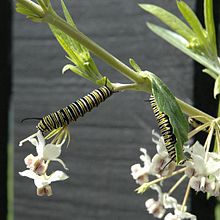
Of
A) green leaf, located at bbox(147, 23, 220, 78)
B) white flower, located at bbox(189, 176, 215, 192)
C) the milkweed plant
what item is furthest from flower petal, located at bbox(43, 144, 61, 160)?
green leaf, located at bbox(147, 23, 220, 78)

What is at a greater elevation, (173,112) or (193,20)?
(193,20)

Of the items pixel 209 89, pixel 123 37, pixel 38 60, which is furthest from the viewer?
pixel 38 60

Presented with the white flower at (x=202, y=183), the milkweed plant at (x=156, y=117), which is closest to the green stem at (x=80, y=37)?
the milkweed plant at (x=156, y=117)

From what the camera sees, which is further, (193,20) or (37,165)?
(193,20)

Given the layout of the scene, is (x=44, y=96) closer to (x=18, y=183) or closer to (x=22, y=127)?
(x=22, y=127)

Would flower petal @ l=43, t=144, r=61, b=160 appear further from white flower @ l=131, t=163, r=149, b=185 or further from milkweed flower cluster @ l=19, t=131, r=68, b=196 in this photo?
white flower @ l=131, t=163, r=149, b=185

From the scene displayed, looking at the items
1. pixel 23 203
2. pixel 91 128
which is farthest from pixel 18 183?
pixel 91 128

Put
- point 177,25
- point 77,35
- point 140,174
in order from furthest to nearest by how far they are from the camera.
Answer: point 177,25
point 140,174
point 77,35

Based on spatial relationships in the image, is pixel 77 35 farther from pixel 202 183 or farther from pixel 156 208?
pixel 156 208

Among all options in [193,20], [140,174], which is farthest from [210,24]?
[140,174]
